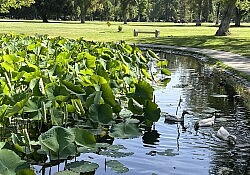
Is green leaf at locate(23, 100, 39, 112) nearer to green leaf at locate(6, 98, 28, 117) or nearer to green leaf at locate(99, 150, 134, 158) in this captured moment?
green leaf at locate(6, 98, 28, 117)

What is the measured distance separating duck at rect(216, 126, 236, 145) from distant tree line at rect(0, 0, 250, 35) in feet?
85.3

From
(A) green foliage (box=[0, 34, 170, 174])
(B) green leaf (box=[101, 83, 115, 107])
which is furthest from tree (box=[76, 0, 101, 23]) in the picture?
(B) green leaf (box=[101, 83, 115, 107])

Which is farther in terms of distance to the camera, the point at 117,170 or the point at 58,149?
the point at 117,170

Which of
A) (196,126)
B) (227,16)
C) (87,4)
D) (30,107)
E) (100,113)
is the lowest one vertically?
(196,126)

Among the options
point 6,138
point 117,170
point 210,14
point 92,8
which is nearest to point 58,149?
point 117,170

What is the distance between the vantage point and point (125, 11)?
215 feet

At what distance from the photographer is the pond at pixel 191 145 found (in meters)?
5.71

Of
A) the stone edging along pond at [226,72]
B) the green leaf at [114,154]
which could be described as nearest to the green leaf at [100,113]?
the green leaf at [114,154]

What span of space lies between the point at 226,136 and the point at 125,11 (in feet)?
196

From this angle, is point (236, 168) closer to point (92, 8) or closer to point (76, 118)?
point (76, 118)

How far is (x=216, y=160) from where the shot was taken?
236 inches

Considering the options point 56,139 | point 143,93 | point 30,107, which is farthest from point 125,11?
point 56,139

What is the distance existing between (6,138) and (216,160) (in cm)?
292

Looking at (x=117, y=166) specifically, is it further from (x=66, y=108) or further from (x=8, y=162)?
(x=8, y=162)
